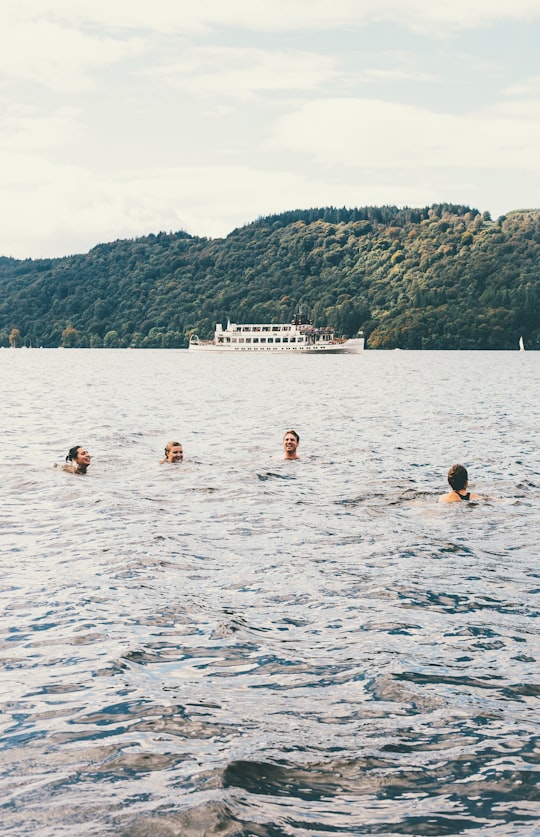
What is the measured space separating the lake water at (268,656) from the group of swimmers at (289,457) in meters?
0.48

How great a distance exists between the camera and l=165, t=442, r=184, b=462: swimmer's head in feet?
90.8

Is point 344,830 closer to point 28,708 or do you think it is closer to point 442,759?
point 442,759

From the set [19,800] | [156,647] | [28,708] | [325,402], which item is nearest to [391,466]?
[156,647]

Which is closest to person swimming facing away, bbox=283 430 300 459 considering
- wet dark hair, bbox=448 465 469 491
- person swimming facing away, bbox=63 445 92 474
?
person swimming facing away, bbox=63 445 92 474

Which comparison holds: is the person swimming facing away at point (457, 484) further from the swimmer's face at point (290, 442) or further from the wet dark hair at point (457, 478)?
the swimmer's face at point (290, 442)

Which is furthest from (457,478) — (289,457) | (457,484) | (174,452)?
(174,452)

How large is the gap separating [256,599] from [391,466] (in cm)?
1540

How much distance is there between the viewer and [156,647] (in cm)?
1104

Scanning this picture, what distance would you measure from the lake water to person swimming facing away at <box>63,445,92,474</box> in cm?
75

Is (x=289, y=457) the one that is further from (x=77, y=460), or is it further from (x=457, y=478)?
(x=457, y=478)

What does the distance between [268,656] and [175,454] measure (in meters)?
17.5

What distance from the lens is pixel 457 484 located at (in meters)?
20.5

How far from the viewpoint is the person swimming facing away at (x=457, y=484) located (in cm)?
2042

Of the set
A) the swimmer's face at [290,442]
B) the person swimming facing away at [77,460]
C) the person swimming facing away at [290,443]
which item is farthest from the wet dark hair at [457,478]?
the person swimming facing away at [77,460]
